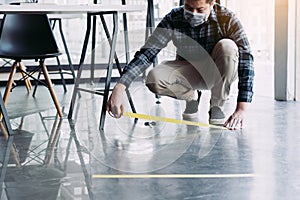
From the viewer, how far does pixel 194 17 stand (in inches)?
99.0

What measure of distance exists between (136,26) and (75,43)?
2.94 ft

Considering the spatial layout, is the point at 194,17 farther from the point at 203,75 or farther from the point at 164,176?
the point at 164,176

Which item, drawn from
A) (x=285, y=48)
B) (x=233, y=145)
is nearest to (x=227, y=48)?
(x=233, y=145)

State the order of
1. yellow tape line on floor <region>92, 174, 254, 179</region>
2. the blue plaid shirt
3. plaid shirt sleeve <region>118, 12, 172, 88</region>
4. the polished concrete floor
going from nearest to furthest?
the polished concrete floor < yellow tape line on floor <region>92, 174, 254, 179</region> < plaid shirt sleeve <region>118, 12, 172, 88</region> < the blue plaid shirt

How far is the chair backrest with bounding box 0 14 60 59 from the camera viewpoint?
3314 mm

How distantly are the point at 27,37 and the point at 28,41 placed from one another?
0.13 ft

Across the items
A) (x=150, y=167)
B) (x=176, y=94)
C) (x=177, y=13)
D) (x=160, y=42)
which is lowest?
(x=150, y=167)

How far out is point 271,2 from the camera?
394 cm

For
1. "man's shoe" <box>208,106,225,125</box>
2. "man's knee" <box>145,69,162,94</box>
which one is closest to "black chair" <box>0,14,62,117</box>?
"man's knee" <box>145,69,162,94</box>

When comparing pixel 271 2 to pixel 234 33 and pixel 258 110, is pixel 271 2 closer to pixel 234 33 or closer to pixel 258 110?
pixel 258 110

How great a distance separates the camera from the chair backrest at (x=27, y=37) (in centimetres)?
331

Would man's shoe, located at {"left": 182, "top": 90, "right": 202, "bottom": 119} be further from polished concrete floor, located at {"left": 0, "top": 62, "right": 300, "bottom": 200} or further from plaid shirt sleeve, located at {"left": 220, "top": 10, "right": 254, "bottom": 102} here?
plaid shirt sleeve, located at {"left": 220, "top": 10, "right": 254, "bottom": 102}

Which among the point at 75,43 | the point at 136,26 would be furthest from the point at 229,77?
the point at 75,43

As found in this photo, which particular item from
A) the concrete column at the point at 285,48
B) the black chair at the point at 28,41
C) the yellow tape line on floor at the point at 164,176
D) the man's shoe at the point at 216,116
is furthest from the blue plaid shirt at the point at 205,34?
the concrete column at the point at 285,48
